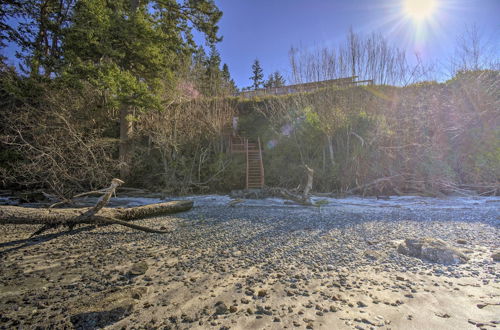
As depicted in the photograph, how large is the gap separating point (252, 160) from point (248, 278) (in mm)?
9199

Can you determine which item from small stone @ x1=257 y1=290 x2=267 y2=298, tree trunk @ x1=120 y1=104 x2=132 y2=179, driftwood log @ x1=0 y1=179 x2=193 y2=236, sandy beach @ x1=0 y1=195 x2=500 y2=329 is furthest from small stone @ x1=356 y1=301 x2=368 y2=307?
tree trunk @ x1=120 y1=104 x2=132 y2=179

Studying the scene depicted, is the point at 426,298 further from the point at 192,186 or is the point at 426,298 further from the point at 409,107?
the point at 409,107

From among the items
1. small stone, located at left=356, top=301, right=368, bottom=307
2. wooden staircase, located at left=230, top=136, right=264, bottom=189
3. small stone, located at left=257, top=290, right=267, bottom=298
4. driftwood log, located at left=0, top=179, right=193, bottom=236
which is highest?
wooden staircase, located at left=230, top=136, right=264, bottom=189

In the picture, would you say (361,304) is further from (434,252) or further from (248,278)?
(434,252)

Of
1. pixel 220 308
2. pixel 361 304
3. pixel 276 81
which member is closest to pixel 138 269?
pixel 220 308

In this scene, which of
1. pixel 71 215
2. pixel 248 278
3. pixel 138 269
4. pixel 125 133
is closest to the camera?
pixel 248 278

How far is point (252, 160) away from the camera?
11.7 metres

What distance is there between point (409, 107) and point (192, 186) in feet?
35.6

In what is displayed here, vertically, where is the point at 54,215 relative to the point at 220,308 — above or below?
above

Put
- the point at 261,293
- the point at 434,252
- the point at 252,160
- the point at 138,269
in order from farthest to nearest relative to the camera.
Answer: the point at 252,160, the point at 434,252, the point at 138,269, the point at 261,293

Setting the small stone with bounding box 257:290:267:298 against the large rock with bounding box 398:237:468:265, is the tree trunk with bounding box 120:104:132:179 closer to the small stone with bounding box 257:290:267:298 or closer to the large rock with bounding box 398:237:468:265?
the small stone with bounding box 257:290:267:298

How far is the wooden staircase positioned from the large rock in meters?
7.14

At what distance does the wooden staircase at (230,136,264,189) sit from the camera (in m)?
10.6

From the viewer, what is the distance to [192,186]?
10.6m
